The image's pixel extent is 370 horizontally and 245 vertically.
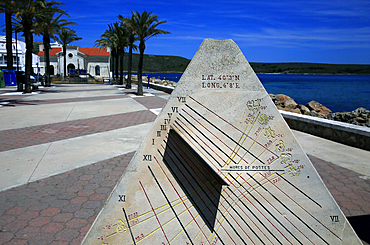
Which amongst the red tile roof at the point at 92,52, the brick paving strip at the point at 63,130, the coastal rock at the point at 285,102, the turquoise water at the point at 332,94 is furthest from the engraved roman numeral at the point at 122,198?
the red tile roof at the point at 92,52

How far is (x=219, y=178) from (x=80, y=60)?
6248cm

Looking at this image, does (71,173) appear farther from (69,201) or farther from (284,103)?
(284,103)

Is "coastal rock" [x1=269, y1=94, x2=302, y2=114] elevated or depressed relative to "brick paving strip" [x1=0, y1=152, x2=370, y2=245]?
elevated

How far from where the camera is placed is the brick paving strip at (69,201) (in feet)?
10.9

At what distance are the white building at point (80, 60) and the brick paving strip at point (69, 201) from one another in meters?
57.9

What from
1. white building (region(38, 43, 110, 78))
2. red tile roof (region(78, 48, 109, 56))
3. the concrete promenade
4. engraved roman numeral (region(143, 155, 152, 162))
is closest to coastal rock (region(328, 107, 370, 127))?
the concrete promenade

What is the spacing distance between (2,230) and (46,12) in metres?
20.7

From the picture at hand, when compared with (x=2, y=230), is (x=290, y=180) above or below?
above

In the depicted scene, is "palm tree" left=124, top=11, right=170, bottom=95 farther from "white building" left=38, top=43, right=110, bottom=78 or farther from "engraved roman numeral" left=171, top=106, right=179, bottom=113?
"white building" left=38, top=43, right=110, bottom=78

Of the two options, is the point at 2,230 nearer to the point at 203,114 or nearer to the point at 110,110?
the point at 203,114

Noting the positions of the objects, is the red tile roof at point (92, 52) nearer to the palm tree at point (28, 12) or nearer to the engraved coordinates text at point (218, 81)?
the palm tree at point (28, 12)

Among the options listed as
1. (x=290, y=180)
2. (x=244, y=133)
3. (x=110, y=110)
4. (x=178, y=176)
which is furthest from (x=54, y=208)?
(x=110, y=110)

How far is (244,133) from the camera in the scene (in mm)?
2699

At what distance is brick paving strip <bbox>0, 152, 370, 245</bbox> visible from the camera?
130 inches
